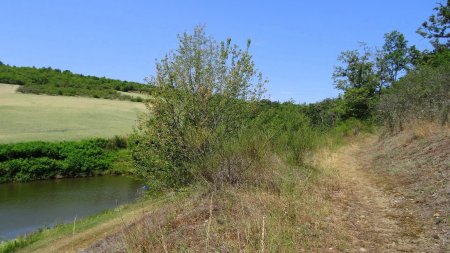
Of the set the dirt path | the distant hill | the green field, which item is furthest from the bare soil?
the distant hill

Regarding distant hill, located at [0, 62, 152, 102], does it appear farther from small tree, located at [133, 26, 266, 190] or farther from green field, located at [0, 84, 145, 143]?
small tree, located at [133, 26, 266, 190]

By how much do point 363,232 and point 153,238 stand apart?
9.77ft

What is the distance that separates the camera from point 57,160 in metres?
36.8

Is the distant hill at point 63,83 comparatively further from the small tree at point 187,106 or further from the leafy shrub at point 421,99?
the small tree at point 187,106

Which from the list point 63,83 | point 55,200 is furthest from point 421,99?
point 63,83

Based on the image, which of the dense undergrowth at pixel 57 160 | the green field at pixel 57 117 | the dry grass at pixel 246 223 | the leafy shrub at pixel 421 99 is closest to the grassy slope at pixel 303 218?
the dry grass at pixel 246 223

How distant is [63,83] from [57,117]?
33.6 m

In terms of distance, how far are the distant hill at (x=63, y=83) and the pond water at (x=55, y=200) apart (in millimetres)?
32929

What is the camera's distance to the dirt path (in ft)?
17.2

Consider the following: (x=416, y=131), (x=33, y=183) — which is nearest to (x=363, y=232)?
(x=416, y=131)

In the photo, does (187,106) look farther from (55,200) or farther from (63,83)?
(63,83)

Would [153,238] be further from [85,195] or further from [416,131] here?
[85,195]

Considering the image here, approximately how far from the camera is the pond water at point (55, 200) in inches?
833

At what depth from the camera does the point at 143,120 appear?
12320mm
